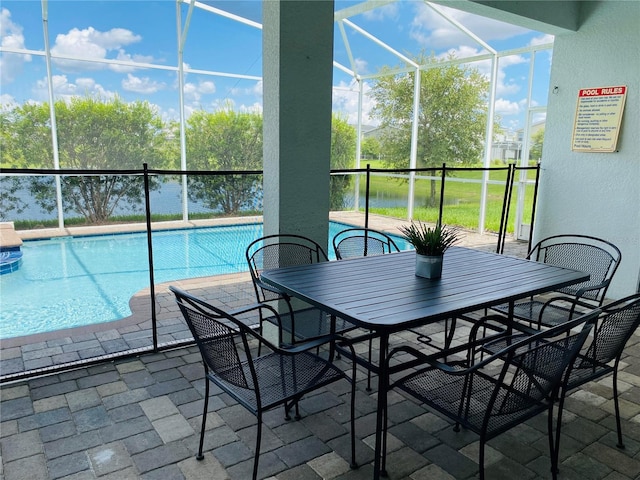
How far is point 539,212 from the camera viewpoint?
5246mm

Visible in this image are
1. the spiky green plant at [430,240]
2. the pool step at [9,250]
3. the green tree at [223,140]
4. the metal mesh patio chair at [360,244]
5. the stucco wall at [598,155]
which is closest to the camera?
the spiky green plant at [430,240]

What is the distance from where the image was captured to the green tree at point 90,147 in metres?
7.58

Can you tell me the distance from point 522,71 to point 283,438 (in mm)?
7158

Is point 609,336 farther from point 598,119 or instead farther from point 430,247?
point 598,119

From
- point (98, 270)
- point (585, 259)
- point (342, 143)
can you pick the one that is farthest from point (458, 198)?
point (98, 270)

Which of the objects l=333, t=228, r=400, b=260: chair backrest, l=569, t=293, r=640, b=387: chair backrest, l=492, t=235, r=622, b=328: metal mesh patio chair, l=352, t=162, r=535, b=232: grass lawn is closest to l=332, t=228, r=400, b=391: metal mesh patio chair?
l=333, t=228, r=400, b=260: chair backrest

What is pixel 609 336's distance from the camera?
191 centimetres

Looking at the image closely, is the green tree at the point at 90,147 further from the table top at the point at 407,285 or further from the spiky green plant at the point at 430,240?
the spiky green plant at the point at 430,240

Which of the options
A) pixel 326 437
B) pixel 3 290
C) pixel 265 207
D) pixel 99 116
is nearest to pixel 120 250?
pixel 3 290

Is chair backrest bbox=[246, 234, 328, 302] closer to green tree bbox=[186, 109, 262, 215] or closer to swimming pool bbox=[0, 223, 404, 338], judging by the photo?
swimming pool bbox=[0, 223, 404, 338]

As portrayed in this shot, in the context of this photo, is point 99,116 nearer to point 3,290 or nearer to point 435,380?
point 3,290

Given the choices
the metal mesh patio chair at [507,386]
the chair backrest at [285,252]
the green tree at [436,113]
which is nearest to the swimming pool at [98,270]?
the chair backrest at [285,252]

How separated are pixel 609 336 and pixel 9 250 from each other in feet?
26.4

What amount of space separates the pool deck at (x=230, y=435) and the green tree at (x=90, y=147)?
509 centimetres
